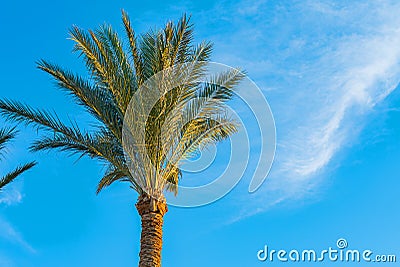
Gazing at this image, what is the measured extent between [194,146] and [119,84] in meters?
2.44

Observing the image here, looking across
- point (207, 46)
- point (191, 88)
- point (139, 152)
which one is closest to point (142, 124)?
point (139, 152)

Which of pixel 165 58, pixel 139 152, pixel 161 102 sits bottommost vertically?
pixel 139 152

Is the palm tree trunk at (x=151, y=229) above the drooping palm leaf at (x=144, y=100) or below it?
below

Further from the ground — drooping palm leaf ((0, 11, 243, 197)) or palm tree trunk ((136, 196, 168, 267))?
drooping palm leaf ((0, 11, 243, 197))

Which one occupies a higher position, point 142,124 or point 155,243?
point 142,124

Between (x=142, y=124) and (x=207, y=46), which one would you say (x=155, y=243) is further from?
(x=207, y=46)

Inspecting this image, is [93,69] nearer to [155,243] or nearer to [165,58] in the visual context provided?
[165,58]

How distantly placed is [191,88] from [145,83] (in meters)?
1.14

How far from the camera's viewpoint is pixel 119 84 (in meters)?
13.3

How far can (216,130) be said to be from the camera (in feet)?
46.8

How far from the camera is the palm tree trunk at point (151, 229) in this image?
500 inches

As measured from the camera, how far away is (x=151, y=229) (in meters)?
12.9

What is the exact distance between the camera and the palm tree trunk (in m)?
12.7

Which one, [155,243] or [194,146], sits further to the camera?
[194,146]
